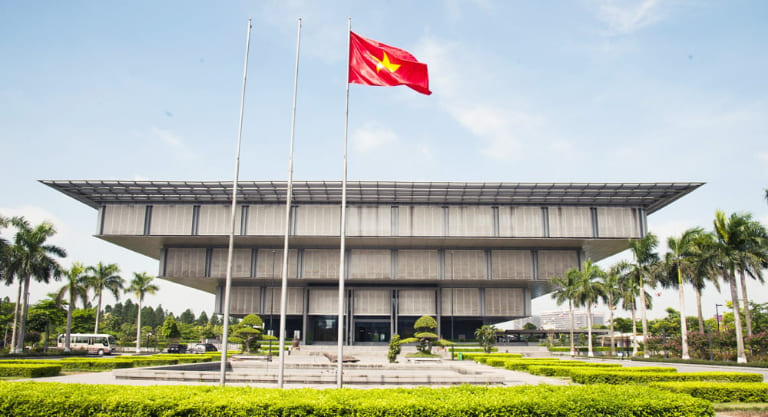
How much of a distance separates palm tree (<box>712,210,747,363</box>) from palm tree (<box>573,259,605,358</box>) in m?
14.0

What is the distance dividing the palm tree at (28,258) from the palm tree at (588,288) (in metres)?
52.4

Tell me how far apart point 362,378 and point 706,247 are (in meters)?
34.5

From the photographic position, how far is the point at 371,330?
6619 cm

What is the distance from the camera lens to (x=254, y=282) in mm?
61406

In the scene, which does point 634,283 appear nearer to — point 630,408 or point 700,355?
point 700,355

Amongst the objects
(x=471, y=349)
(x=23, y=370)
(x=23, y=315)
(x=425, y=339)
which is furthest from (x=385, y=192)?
(x=23, y=315)

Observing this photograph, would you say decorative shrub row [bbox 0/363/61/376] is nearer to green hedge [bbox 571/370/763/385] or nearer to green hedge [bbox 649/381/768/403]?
green hedge [bbox 571/370/763/385]

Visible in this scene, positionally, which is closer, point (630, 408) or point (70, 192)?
point (630, 408)

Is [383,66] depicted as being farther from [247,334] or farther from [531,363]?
[247,334]

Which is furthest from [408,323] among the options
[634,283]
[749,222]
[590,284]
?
[749,222]

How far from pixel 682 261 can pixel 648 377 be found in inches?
1069

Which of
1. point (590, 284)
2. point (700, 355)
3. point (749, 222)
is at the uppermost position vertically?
point (749, 222)

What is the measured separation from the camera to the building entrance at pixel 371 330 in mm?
66188

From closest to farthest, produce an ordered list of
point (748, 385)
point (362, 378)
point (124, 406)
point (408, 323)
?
point (124, 406)
point (748, 385)
point (362, 378)
point (408, 323)
